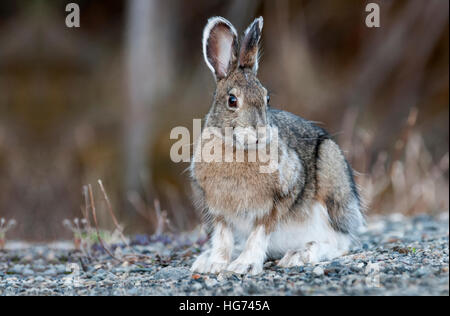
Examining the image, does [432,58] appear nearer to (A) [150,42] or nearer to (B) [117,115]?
(A) [150,42]

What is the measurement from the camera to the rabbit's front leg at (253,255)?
5.39 m

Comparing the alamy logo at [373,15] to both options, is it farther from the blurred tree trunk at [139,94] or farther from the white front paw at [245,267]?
the white front paw at [245,267]

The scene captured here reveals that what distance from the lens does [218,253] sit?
574cm

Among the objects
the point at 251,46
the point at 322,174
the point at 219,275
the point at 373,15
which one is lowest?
the point at 219,275

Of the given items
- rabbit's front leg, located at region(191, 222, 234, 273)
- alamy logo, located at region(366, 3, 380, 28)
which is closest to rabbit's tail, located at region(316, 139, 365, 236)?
rabbit's front leg, located at region(191, 222, 234, 273)

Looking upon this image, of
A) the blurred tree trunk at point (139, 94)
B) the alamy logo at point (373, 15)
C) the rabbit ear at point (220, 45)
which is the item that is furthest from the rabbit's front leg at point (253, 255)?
the alamy logo at point (373, 15)

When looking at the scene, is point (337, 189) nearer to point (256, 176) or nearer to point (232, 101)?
point (256, 176)

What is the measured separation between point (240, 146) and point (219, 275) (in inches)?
45.6

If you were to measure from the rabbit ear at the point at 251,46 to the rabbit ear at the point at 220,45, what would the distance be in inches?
3.9

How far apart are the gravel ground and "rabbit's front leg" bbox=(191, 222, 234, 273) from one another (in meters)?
0.16

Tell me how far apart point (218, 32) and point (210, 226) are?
6.40ft

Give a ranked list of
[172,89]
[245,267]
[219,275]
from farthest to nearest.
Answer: [172,89] < [245,267] < [219,275]

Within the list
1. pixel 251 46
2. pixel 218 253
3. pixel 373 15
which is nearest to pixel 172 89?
pixel 373 15
